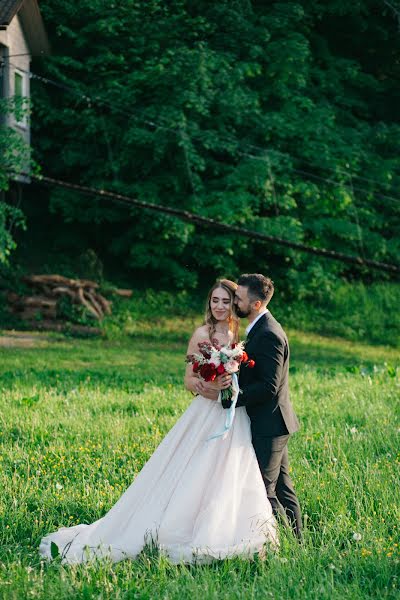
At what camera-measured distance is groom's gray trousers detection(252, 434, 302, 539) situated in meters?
4.74

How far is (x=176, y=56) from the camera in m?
20.4

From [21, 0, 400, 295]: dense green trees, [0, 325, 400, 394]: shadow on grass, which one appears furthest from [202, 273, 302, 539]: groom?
[21, 0, 400, 295]: dense green trees

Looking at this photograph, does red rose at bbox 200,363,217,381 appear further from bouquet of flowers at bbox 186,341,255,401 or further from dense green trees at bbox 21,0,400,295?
dense green trees at bbox 21,0,400,295

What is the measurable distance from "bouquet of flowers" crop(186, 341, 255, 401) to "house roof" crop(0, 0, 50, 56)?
15.3 m

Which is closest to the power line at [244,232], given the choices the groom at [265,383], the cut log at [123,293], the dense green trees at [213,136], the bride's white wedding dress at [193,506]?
the groom at [265,383]

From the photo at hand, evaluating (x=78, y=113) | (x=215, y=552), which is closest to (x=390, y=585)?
(x=215, y=552)

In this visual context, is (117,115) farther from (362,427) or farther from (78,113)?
(362,427)

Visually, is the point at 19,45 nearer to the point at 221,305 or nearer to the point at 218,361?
the point at 221,305

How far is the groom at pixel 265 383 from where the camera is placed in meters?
4.66

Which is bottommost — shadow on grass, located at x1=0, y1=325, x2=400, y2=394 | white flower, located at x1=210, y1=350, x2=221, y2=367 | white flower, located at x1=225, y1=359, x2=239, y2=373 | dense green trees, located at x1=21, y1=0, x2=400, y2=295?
shadow on grass, located at x1=0, y1=325, x2=400, y2=394

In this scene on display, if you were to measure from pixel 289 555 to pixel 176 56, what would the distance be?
17741 mm

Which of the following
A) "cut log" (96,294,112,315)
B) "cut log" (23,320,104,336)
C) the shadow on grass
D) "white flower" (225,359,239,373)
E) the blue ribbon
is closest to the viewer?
"white flower" (225,359,239,373)

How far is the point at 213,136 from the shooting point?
20.8m

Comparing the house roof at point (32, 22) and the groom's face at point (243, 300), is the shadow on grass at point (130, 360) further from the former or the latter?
the house roof at point (32, 22)
